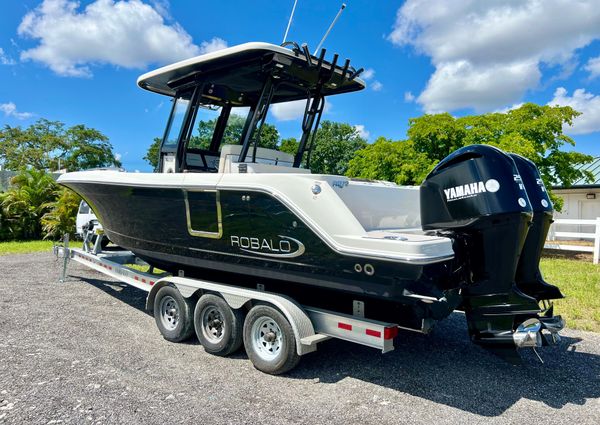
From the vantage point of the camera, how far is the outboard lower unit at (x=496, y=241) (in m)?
3.57

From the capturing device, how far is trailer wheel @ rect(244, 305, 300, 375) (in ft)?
13.5

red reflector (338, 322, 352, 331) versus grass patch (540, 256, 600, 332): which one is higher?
red reflector (338, 322, 352, 331)

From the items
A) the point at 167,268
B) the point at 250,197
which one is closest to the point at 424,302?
the point at 250,197

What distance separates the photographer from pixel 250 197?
426cm

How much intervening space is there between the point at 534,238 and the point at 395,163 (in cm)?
1062

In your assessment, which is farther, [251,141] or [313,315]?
[251,141]

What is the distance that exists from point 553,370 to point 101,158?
42.9 meters

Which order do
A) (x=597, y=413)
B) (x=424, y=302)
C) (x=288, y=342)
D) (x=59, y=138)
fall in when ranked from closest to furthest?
(x=597, y=413) < (x=424, y=302) < (x=288, y=342) < (x=59, y=138)

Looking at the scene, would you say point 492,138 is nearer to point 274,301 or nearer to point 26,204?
point 274,301

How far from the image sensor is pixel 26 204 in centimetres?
1625

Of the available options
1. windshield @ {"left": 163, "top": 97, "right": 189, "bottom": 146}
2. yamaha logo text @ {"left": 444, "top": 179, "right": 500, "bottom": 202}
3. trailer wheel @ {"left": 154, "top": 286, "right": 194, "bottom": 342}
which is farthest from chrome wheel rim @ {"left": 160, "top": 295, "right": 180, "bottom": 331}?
yamaha logo text @ {"left": 444, "top": 179, "right": 500, "bottom": 202}

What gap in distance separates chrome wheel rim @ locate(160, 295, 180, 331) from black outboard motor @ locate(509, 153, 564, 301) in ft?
11.9

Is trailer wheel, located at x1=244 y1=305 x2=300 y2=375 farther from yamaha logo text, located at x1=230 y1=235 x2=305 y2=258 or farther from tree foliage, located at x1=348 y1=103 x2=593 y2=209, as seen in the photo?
tree foliage, located at x1=348 y1=103 x2=593 y2=209

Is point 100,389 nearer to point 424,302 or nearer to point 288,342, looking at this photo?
point 288,342
